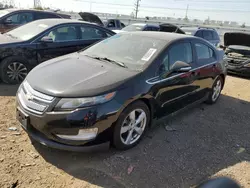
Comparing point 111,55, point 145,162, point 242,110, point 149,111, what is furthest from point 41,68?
point 242,110

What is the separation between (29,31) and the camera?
5.79 metres

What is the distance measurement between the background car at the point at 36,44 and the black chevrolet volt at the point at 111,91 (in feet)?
5.72

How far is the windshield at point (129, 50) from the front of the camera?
354 centimetres

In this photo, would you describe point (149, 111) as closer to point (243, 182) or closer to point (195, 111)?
point (243, 182)

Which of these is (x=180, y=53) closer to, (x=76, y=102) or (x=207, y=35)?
(x=76, y=102)

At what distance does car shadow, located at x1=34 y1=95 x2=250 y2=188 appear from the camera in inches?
110

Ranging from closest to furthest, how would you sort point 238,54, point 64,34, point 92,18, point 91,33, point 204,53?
1. point 204,53
2. point 64,34
3. point 91,33
4. point 238,54
5. point 92,18

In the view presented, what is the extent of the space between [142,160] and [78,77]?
1.34 m

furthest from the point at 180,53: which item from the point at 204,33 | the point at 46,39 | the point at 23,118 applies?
the point at 204,33

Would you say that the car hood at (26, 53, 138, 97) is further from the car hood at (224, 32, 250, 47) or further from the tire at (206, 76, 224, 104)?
the car hood at (224, 32, 250, 47)

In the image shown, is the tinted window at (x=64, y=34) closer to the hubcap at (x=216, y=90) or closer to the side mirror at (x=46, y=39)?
the side mirror at (x=46, y=39)

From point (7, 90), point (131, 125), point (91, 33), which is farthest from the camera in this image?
point (91, 33)

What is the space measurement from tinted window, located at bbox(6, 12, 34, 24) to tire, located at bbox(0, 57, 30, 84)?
4315mm

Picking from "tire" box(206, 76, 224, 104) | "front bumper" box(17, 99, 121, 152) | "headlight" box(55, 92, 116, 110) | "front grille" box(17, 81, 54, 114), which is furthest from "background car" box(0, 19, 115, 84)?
"tire" box(206, 76, 224, 104)
